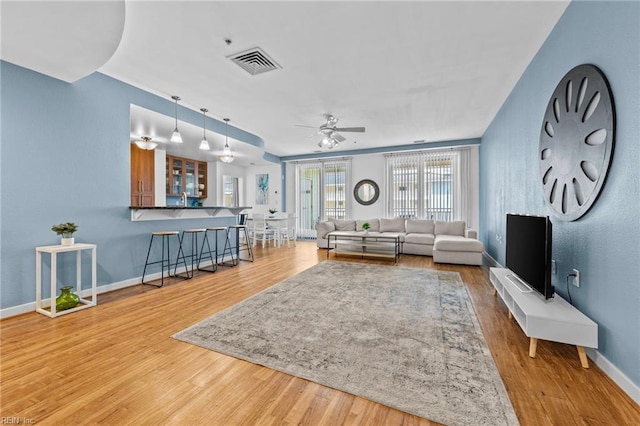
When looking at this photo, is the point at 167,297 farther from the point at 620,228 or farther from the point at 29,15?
the point at 620,228

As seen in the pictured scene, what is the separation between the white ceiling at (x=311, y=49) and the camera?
2.31 m

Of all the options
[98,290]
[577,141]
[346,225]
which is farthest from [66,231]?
[346,225]

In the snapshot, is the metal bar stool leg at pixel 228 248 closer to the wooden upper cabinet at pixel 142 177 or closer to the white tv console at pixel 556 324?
the wooden upper cabinet at pixel 142 177

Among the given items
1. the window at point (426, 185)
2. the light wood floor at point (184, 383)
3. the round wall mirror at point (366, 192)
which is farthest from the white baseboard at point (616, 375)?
the round wall mirror at point (366, 192)

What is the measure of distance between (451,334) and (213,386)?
6.50ft

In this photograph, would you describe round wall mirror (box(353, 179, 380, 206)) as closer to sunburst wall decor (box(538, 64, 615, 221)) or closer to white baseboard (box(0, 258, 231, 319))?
white baseboard (box(0, 258, 231, 319))

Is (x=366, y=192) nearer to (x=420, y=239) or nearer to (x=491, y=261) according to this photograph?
(x=420, y=239)

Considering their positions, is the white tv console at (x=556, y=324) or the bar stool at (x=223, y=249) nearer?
the white tv console at (x=556, y=324)

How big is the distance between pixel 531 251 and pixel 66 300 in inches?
189

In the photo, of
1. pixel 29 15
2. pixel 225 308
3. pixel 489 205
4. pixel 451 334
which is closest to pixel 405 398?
pixel 451 334

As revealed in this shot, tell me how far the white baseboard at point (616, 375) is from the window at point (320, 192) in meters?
6.87

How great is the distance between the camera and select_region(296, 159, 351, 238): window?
8727mm

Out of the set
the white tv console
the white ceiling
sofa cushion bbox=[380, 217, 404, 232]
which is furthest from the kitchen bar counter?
the white tv console

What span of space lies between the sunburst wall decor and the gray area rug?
142 cm
